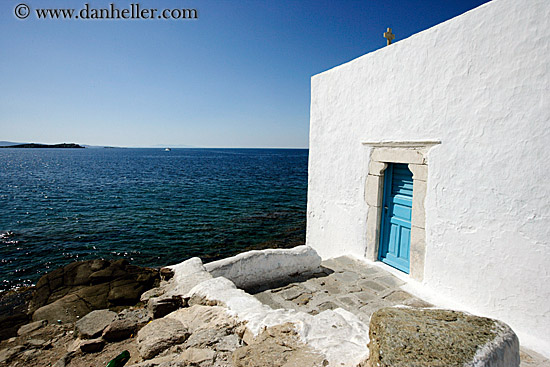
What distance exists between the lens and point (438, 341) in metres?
1.49

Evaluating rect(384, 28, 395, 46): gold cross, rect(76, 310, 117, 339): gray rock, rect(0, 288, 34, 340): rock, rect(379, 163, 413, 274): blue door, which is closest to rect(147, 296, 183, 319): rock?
rect(76, 310, 117, 339): gray rock

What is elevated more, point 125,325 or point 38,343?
point 125,325

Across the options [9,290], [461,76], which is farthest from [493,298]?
[9,290]

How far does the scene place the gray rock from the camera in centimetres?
271

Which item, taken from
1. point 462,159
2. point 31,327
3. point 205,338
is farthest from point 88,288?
point 462,159

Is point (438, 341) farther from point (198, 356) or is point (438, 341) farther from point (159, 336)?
point (159, 336)

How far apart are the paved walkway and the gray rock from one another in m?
1.76

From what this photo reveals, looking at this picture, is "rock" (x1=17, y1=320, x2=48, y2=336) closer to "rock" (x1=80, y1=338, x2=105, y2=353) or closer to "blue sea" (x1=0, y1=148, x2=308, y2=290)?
"rock" (x1=80, y1=338, x2=105, y2=353)

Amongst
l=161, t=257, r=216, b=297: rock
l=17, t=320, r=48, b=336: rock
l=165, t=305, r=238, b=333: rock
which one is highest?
l=165, t=305, r=238, b=333: rock

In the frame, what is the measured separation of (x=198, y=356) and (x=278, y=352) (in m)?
0.57

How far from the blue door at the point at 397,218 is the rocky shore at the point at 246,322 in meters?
0.42

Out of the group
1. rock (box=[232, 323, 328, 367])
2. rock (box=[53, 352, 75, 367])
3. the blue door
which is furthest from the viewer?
the blue door

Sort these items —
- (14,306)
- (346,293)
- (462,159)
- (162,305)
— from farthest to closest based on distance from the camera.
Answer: (14,306), (346,293), (462,159), (162,305)

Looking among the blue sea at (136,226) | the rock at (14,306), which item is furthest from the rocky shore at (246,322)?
the blue sea at (136,226)
